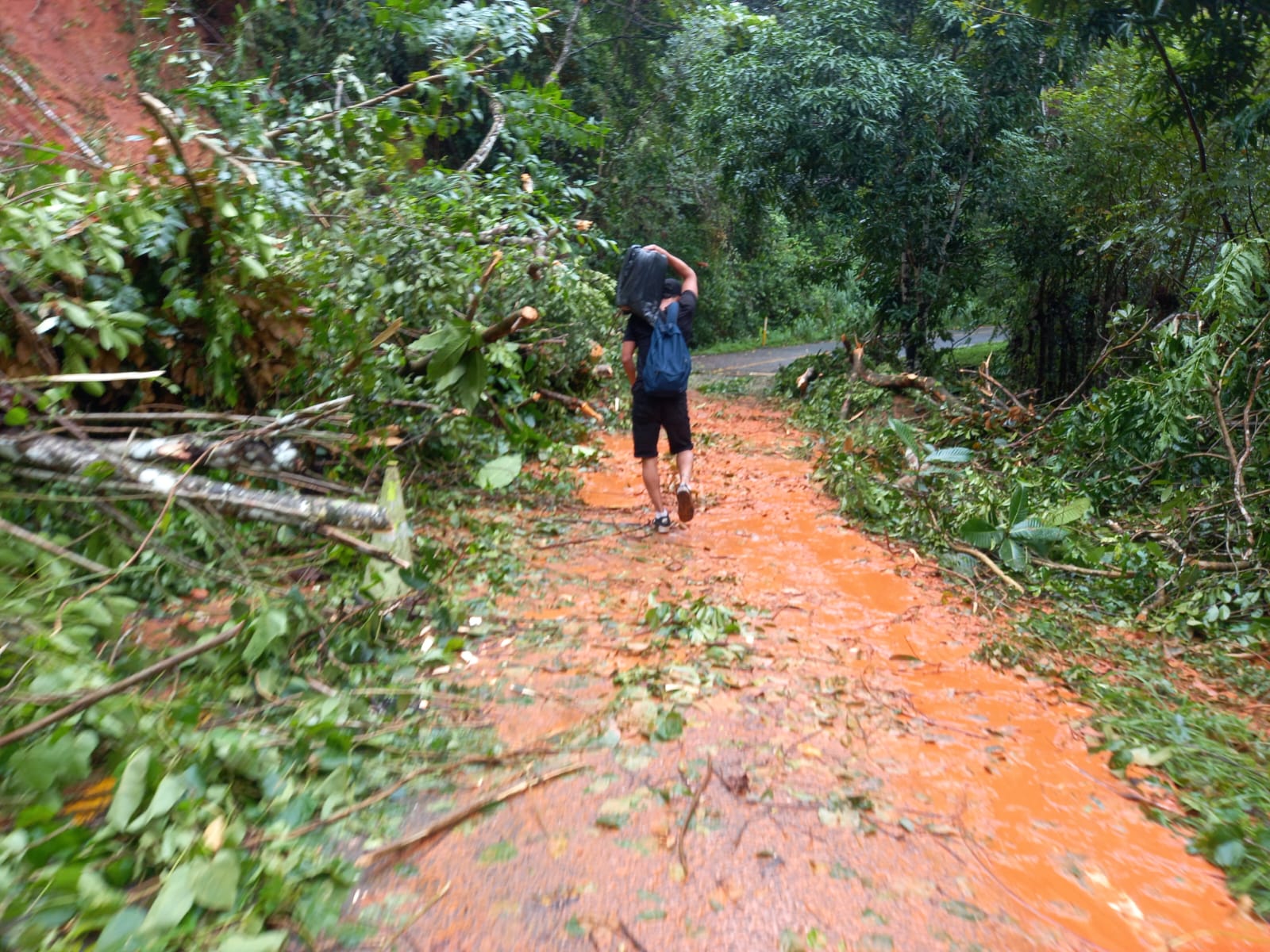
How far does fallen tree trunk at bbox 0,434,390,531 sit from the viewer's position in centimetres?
358

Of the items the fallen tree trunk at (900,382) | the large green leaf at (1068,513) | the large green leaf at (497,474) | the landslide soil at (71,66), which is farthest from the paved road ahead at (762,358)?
the large green leaf at (497,474)

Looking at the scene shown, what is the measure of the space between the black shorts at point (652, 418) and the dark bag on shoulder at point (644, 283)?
503 mm

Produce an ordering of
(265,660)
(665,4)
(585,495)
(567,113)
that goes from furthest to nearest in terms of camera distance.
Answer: (665,4) → (567,113) → (585,495) → (265,660)

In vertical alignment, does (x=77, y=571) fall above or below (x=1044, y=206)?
below

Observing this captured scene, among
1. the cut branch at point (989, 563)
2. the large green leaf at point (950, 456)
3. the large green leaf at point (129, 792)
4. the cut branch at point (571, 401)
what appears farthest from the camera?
the cut branch at point (571, 401)

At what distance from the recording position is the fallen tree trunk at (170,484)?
141 inches

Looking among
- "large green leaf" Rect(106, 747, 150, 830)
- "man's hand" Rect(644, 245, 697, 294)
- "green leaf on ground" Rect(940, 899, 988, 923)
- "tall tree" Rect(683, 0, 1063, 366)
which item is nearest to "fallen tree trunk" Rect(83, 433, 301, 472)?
"large green leaf" Rect(106, 747, 150, 830)

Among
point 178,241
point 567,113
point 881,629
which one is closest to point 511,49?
point 567,113

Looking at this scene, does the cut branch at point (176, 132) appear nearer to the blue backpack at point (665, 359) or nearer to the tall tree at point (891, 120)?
the blue backpack at point (665, 359)

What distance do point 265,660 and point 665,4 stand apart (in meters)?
15.2

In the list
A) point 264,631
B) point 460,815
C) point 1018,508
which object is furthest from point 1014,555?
point 264,631

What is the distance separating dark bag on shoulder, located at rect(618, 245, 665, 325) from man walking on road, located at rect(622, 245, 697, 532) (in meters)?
0.06

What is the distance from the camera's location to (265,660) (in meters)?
3.14

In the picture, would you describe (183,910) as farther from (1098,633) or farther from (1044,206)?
(1044,206)
